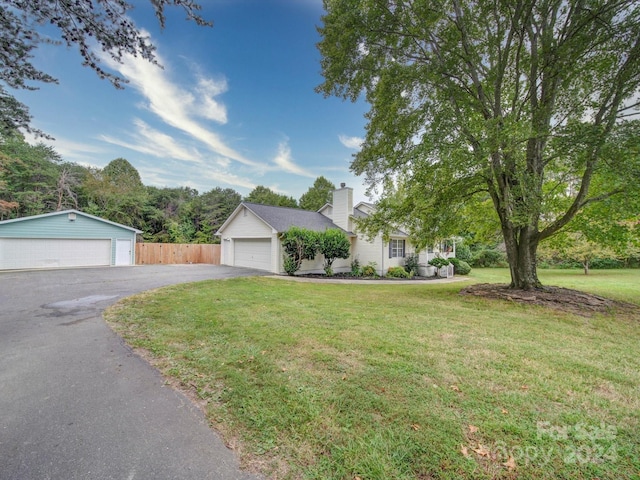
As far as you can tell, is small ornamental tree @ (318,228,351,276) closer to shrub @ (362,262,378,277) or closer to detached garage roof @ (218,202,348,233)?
shrub @ (362,262,378,277)

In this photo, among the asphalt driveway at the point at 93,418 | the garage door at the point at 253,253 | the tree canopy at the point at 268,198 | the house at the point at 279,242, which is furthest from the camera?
the tree canopy at the point at 268,198

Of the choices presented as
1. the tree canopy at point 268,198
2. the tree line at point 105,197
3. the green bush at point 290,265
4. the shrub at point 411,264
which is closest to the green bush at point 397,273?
the shrub at point 411,264

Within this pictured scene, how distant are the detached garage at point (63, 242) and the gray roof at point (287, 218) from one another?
29.1 feet

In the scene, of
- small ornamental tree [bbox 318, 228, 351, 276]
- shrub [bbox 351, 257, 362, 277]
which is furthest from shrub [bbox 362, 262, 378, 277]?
small ornamental tree [bbox 318, 228, 351, 276]

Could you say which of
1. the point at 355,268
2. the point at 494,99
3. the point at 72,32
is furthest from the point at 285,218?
the point at 72,32

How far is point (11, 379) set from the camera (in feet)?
10.4

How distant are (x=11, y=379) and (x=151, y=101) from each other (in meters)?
11.6

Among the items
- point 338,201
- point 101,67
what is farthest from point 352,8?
point 338,201

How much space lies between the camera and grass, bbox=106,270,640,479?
204 cm

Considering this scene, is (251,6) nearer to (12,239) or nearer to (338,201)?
(338,201)

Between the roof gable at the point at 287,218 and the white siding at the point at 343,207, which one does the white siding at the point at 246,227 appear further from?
the white siding at the point at 343,207

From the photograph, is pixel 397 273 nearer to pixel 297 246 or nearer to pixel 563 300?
pixel 297 246

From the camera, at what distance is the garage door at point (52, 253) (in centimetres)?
1438

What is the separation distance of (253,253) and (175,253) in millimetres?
7705
